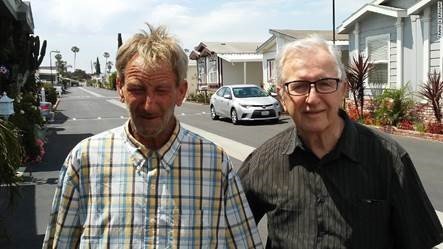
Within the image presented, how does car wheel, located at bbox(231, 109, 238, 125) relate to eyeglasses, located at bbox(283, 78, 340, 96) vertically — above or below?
A: below

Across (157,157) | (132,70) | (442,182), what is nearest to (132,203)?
(157,157)

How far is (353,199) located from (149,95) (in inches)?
36.6

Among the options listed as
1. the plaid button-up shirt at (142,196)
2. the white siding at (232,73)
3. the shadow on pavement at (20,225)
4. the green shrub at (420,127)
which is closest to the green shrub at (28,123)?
the shadow on pavement at (20,225)

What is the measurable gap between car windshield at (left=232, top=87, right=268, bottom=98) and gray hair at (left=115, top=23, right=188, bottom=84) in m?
18.2

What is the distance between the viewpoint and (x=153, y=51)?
6.56ft

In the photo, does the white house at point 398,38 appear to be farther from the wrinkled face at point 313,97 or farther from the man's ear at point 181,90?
the man's ear at point 181,90

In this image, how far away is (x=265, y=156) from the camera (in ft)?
8.02

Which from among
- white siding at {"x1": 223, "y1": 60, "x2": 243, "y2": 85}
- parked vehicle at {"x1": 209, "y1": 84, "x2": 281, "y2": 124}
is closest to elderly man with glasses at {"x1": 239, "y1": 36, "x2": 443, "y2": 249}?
parked vehicle at {"x1": 209, "y1": 84, "x2": 281, "y2": 124}

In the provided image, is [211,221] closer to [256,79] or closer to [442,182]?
[442,182]

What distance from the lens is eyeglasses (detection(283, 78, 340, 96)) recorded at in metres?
2.20

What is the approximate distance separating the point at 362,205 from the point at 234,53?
38.9 meters

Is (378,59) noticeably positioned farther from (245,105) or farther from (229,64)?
(229,64)

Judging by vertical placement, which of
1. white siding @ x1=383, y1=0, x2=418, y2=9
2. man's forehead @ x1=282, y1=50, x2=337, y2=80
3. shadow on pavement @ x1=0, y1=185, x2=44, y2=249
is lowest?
shadow on pavement @ x1=0, y1=185, x2=44, y2=249

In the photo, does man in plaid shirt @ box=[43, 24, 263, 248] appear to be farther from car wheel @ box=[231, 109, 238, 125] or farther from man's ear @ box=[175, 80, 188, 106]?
car wheel @ box=[231, 109, 238, 125]
